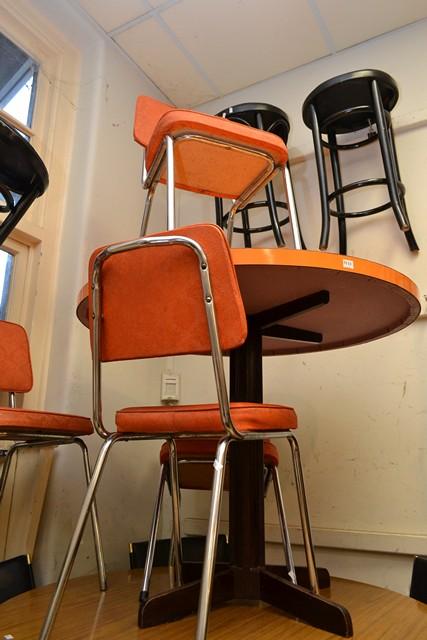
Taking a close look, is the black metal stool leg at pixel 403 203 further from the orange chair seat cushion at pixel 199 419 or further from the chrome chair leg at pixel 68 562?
the chrome chair leg at pixel 68 562

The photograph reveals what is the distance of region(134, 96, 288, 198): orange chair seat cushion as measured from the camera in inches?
56.1

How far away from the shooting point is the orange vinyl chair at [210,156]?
142cm

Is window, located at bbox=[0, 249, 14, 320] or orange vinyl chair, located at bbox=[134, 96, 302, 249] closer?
orange vinyl chair, located at bbox=[134, 96, 302, 249]

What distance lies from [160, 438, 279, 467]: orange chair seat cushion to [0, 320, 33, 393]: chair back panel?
0.52 metres

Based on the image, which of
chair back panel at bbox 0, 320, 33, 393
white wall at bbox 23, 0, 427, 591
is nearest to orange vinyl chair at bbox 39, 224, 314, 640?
chair back panel at bbox 0, 320, 33, 393

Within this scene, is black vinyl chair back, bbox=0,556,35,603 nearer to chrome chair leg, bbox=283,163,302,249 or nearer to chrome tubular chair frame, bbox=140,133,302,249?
chrome tubular chair frame, bbox=140,133,302,249

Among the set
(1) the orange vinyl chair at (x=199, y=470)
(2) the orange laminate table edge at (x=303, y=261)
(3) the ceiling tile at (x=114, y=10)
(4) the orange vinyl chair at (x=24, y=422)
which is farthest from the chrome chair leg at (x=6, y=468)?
(3) the ceiling tile at (x=114, y=10)

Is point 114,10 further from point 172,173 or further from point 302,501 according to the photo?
point 302,501

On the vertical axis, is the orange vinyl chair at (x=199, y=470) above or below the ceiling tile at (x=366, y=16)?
below

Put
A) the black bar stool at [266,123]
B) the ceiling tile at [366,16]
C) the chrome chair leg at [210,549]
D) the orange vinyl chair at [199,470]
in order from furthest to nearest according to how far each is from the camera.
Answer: the ceiling tile at [366,16] → the black bar stool at [266,123] → the orange vinyl chair at [199,470] → the chrome chair leg at [210,549]

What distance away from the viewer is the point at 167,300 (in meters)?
0.91

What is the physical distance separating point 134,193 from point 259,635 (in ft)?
6.60

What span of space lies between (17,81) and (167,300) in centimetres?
177

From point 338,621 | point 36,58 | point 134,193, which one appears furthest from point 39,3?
point 338,621
